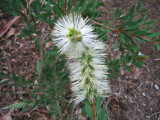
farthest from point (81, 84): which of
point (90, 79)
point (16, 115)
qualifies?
point (16, 115)

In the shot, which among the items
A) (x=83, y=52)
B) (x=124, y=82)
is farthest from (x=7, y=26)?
(x=124, y=82)

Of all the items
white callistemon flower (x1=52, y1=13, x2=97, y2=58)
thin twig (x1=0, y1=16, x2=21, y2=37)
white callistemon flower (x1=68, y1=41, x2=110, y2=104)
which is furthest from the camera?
thin twig (x1=0, y1=16, x2=21, y2=37)

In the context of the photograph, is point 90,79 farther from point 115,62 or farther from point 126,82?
point 126,82

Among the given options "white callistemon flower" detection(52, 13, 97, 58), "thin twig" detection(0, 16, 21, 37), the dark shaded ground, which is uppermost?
"thin twig" detection(0, 16, 21, 37)

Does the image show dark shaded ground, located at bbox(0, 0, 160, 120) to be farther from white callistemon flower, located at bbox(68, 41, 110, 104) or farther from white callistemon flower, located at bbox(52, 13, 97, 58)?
white callistemon flower, located at bbox(52, 13, 97, 58)

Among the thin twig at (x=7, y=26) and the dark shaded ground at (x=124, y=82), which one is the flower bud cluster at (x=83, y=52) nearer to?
the dark shaded ground at (x=124, y=82)

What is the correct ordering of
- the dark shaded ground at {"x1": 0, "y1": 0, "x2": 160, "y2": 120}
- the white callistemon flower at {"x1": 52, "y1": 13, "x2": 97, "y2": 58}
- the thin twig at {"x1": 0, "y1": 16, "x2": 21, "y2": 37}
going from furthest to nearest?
the thin twig at {"x1": 0, "y1": 16, "x2": 21, "y2": 37}
the dark shaded ground at {"x1": 0, "y1": 0, "x2": 160, "y2": 120}
the white callistemon flower at {"x1": 52, "y1": 13, "x2": 97, "y2": 58}

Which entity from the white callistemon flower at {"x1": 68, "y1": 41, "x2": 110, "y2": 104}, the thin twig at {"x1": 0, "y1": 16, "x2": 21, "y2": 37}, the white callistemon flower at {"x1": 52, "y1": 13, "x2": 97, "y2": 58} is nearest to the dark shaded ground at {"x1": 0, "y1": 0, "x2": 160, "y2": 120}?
the thin twig at {"x1": 0, "y1": 16, "x2": 21, "y2": 37}

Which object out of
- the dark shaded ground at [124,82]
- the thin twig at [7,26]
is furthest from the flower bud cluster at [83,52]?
the thin twig at [7,26]

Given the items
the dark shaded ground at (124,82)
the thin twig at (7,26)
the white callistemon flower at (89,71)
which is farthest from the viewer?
the thin twig at (7,26)

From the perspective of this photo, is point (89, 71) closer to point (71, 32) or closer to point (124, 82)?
point (71, 32)
